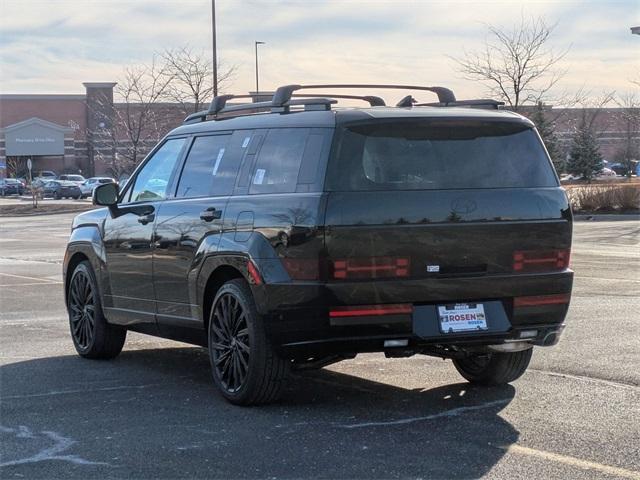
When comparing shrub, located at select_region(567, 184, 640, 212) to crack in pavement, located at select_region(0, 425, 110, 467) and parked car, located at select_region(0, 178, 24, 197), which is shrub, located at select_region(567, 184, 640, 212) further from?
parked car, located at select_region(0, 178, 24, 197)

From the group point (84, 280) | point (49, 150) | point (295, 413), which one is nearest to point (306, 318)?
point (295, 413)

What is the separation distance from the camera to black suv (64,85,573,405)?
6465mm

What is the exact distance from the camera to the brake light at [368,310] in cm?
642

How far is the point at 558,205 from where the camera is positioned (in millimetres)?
6957

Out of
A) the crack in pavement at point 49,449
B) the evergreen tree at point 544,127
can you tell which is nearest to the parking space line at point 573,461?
the crack in pavement at point 49,449

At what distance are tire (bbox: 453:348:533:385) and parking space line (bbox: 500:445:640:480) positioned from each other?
1687 mm

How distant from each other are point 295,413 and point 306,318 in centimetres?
70

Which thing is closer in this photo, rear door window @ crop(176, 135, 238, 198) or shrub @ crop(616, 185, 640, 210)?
rear door window @ crop(176, 135, 238, 198)

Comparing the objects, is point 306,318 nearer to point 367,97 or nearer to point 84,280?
point 367,97

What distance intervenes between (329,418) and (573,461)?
167 centimetres

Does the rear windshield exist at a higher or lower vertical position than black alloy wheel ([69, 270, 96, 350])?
higher

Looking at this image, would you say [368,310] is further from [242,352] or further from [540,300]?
[540,300]

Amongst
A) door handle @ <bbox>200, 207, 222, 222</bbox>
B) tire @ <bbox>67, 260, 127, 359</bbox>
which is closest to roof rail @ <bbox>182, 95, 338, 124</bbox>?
door handle @ <bbox>200, 207, 222, 222</bbox>

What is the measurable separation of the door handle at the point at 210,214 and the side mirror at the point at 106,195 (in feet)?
5.28
